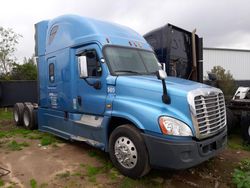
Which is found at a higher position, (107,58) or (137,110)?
(107,58)

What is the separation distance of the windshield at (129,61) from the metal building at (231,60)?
22.8m

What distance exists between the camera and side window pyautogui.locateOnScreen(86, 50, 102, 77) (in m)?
5.43

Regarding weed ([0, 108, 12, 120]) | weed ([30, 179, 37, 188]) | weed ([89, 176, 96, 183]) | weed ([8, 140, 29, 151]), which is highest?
weed ([0, 108, 12, 120])

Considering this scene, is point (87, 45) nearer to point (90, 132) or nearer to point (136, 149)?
point (90, 132)

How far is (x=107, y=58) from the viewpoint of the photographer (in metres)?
5.34

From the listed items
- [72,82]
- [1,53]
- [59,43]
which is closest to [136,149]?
[72,82]

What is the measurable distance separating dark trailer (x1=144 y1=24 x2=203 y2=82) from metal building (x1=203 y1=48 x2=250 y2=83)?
19.2 metres

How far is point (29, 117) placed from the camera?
9.02m

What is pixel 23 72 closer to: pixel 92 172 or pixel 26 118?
pixel 26 118

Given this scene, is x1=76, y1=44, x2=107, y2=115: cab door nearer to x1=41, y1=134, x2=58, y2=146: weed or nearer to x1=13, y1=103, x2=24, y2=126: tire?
x1=41, y1=134, x2=58, y2=146: weed

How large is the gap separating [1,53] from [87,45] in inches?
661

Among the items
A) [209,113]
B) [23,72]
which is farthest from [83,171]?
[23,72]

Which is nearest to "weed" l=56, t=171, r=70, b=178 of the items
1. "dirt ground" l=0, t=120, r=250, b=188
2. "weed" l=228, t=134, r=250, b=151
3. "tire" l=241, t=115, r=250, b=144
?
"dirt ground" l=0, t=120, r=250, b=188

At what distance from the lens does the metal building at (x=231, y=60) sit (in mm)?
27922
